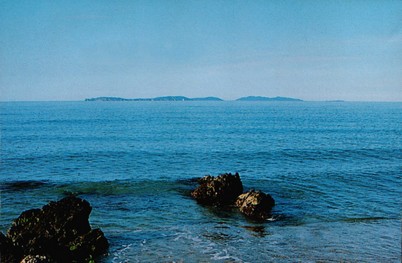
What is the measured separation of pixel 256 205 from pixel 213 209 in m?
2.98

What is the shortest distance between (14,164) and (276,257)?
3341 cm

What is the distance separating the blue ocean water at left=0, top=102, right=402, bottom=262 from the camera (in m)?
18.2

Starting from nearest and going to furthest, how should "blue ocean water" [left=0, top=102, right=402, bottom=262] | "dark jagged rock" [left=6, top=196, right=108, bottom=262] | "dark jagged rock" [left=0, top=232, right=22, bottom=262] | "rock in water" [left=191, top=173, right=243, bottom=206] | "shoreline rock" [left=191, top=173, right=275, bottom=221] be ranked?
"dark jagged rock" [left=0, top=232, right=22, bottom=262]
"dark jagged rock" [left=6, top=196, right=108, bottom=262]
"blue ocean water" [left=0, top=102, right=402, bottom=262]
"shoreline rock" [left=191, top=173, right=275, bottom=221]
"rock in water" [left=191, top=173, right=243, bottom=206]

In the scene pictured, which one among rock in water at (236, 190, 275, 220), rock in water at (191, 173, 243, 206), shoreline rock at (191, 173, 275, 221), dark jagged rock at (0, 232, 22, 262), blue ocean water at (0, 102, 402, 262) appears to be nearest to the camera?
dark jagged rock at (0, 232, 22, 262)

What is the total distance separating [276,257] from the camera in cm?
1689

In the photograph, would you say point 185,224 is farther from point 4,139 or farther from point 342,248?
point 4,139

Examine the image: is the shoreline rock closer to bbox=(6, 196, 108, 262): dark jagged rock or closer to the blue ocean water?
the blue ocean water

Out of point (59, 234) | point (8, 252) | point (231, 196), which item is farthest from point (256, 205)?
point (8, 252)

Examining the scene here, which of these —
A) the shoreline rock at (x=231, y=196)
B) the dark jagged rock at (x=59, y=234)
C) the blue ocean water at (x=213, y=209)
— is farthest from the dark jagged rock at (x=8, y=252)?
the shoreline rock at (x=231, y=196)

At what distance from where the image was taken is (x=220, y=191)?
27.3 meters

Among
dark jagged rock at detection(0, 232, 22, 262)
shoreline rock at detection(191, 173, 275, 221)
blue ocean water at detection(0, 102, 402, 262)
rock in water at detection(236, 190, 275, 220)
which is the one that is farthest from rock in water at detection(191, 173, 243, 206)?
dark jagged rock at detection(0, 232, 22, 262)

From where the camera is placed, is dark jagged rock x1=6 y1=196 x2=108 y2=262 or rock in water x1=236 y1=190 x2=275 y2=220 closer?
dark jagged rock x1=6 y1=196 x2=108 y2=262

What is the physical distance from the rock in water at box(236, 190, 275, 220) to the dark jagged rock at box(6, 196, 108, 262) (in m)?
9.82

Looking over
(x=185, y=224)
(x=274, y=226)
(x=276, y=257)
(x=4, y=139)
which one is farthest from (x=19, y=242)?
(x=4, y=139)
